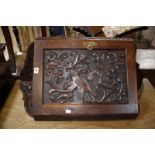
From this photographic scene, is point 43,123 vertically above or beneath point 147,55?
beneath

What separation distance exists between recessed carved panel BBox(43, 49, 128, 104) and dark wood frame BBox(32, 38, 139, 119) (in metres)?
0.02

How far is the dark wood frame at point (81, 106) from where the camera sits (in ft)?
2.74

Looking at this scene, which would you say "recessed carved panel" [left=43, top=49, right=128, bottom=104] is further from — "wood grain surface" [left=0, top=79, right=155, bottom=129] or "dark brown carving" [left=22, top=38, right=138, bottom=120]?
"wood grain surface" [left=0, top=79, right=155, bottom=129]

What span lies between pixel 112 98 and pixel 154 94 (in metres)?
0.38

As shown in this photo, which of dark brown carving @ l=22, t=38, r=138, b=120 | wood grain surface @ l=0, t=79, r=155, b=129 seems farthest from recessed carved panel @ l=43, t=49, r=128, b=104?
wood grain surface @ l=0, t=79, r=155, b=129

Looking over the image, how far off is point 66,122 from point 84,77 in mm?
233

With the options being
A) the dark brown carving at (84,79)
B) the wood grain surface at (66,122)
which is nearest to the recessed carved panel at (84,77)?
the dark brown carving at (84,79)

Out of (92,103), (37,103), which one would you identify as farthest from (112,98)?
(37,103)

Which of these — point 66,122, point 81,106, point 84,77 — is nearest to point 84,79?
point 84,77

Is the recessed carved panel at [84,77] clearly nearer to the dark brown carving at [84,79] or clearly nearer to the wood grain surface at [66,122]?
the dark brown carving at [84,79]

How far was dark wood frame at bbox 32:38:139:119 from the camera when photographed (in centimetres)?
84

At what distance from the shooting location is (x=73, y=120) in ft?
2.97

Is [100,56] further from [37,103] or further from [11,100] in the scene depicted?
[11,100]
